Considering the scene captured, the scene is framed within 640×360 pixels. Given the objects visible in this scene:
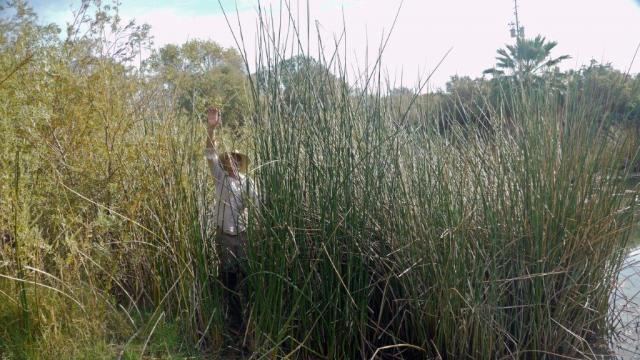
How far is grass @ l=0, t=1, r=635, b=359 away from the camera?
9.71ft

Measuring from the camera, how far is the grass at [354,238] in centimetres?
296

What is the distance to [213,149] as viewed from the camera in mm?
3322

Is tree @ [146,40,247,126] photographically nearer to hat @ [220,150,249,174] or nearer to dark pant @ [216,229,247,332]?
hat @ [220,150,249,174]

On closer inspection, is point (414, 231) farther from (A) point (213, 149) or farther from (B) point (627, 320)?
(B) point (627, 320)

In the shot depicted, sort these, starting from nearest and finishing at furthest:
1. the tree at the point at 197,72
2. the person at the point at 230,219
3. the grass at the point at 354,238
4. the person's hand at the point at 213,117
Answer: the grass at the point at 354,238, the person at the point at 230,219, the person's hand at the point at 213,117, the tree at the point at 197,72

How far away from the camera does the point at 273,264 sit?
298 centimetres

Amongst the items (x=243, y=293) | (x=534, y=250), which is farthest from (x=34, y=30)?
(x=534, y=250)

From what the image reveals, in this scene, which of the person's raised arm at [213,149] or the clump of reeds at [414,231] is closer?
the clump of reeds at [414,231]

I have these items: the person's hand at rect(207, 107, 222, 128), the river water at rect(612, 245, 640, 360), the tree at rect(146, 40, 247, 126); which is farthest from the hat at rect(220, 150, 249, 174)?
the river water at rect(612, 245, 640, 360)

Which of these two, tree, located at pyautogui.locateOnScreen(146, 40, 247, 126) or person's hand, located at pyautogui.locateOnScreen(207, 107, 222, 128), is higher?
tree, located at pyautogui.locateOnScreen(146, 40, 247, 126)

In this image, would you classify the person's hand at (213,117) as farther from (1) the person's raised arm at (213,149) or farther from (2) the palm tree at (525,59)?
(2) the palm tree at (525,59)

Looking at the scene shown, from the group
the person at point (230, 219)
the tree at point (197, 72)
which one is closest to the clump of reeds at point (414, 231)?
the person at point (230, 219)

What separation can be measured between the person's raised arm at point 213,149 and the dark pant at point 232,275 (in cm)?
35

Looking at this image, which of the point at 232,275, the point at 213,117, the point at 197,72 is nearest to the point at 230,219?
the point at 232,275
